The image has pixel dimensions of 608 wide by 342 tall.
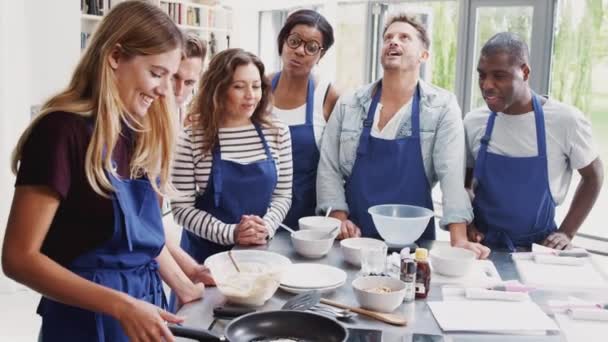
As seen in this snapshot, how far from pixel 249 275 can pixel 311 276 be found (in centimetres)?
22

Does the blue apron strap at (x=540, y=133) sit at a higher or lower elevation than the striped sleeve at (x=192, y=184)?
higher

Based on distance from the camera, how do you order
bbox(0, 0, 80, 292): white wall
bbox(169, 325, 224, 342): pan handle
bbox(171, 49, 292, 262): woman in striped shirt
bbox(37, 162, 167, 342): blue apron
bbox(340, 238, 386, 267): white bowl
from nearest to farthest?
bbox(169, 325, 224, 342): pan handle → bbox(37, 162, 167, 342): blue apron → bbox(340, 238, 386, 267): white bowl → bbox(171, 49, 292, 262): woman in striped shirt → bbox(0, 0, 80, 292): white wall

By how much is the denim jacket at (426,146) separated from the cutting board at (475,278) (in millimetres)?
297

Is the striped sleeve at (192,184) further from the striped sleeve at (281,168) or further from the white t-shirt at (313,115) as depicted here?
the white t-shirt at (313,115)

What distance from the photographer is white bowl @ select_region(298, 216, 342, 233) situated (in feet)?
7.04

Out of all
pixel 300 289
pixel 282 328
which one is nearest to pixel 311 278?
pixel 300 289

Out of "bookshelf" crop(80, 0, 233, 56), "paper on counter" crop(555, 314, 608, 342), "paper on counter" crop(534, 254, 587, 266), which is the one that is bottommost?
"paper on counter" crop(555, 314, 608, 342)

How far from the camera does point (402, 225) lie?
6.64ft

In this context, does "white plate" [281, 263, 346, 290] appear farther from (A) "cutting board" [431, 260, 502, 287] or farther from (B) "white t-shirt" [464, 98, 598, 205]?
(B) "white t-shirt" [464, 98, 598, 205]

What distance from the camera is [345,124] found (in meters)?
2.36

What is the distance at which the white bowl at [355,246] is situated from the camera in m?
1.92

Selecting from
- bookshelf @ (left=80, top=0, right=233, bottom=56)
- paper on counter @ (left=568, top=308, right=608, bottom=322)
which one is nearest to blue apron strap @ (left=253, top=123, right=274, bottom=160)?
paper on counter @ (left=568, top=308, right=608, bottom=322)

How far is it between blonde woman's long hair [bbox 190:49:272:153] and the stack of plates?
0.58 m

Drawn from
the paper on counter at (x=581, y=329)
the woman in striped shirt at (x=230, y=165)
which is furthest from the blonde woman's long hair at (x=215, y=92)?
the paper on counter at (x=581, y=329)
